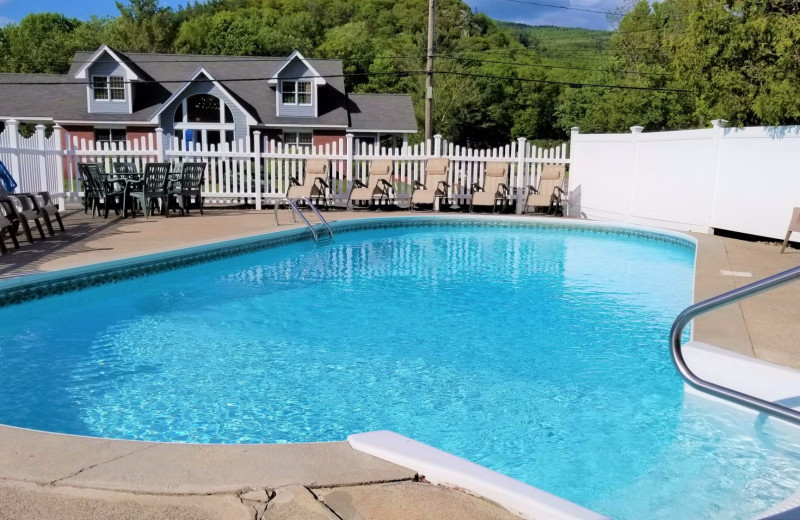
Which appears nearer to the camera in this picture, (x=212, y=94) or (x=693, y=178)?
(x=693, y=178)

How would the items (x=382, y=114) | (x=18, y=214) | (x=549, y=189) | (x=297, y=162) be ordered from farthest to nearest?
(x=382, y=114) → (x=297, y=162) → (x=549, y=189) → (x=18, y=214)

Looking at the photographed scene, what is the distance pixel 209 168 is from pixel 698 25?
Result: 9.90m

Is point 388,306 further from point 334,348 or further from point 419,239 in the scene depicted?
point 419,239

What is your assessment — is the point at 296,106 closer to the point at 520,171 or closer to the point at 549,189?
the point at 520,171

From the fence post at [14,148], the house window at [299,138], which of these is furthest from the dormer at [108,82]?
the fence post at [14,148]

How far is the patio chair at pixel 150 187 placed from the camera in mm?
11461

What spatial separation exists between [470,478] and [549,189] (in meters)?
12.2

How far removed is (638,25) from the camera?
4300 cm

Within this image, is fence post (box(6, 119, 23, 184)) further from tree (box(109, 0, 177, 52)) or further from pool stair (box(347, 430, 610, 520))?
tree (box(109, 0, 177, 52))

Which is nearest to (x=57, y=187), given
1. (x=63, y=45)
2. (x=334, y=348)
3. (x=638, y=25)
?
(x=334, y=348)

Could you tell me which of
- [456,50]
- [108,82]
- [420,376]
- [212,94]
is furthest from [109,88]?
[456,50]

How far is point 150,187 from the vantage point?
11.6m

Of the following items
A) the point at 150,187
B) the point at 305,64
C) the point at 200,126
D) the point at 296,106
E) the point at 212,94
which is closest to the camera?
the point at 150,187

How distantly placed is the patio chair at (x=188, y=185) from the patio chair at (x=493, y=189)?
554cm
